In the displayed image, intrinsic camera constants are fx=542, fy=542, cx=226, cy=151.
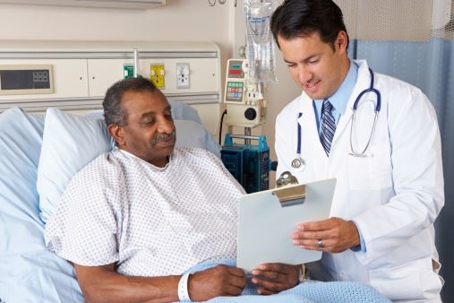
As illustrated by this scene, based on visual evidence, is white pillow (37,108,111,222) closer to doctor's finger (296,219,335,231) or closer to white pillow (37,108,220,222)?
white pillow (37,108,220,222)

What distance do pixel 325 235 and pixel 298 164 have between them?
355 mm

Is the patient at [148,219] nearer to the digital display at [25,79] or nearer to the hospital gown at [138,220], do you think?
the hospital gown at [138,220]

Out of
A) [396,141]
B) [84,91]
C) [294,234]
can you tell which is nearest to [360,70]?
[396,141]

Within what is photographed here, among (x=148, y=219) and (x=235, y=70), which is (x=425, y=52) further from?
(x=148, y=219)

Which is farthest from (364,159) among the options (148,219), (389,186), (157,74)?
(157,74)

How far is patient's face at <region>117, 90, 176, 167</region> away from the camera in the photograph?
1960mm

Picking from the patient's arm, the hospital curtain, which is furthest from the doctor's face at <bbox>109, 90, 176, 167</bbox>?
the hospital curtain

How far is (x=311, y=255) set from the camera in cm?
158

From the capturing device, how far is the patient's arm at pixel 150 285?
1572 millimetres

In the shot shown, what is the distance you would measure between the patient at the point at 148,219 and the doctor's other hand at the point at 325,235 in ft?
0.60

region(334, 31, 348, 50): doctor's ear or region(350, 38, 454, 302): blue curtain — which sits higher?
region(334, 31, 348, 50): doctor's ear

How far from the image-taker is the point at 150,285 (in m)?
1.63

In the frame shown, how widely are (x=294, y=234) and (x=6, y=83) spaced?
4.88 ft

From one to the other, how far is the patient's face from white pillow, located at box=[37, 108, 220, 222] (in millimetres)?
150
